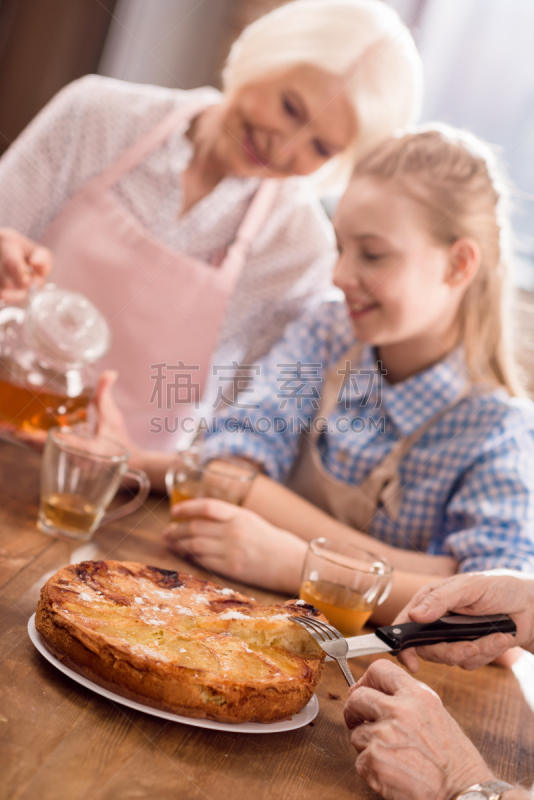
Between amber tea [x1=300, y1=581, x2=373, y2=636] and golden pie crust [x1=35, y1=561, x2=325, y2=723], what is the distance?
A: 110 millimetres

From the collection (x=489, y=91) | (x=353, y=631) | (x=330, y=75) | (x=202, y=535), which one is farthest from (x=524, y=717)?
(x=489, y=91)

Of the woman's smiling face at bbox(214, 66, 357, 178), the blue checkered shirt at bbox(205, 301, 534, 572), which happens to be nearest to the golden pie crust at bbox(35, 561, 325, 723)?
the blue checkered shirt at bbox(205, 301, 534, 572)

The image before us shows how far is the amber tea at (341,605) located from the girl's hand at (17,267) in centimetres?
67

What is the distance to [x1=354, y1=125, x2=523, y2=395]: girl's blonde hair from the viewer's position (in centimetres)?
130

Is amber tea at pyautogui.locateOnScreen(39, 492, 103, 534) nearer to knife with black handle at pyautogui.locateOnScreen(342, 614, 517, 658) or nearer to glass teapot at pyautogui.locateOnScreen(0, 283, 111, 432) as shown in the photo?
glass teapot at pyautogui.locateOnScreen(0, 283, 111, 432)

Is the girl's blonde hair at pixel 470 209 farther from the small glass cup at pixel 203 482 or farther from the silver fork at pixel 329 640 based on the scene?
the silver fork at pixel 329 640

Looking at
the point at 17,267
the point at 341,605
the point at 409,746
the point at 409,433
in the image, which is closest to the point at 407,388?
the point at 409,433

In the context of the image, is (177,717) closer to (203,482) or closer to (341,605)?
(341,605)

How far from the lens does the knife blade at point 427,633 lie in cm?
66

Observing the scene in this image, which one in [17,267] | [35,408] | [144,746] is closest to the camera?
[144,746]

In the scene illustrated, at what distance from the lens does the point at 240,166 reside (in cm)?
160

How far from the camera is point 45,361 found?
1009 millimetres

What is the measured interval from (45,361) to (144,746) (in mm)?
632

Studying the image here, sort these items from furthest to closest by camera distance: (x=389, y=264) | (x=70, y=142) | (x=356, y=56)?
(x=70, y=142), (x=356, y=56), (x=389, y=264)
